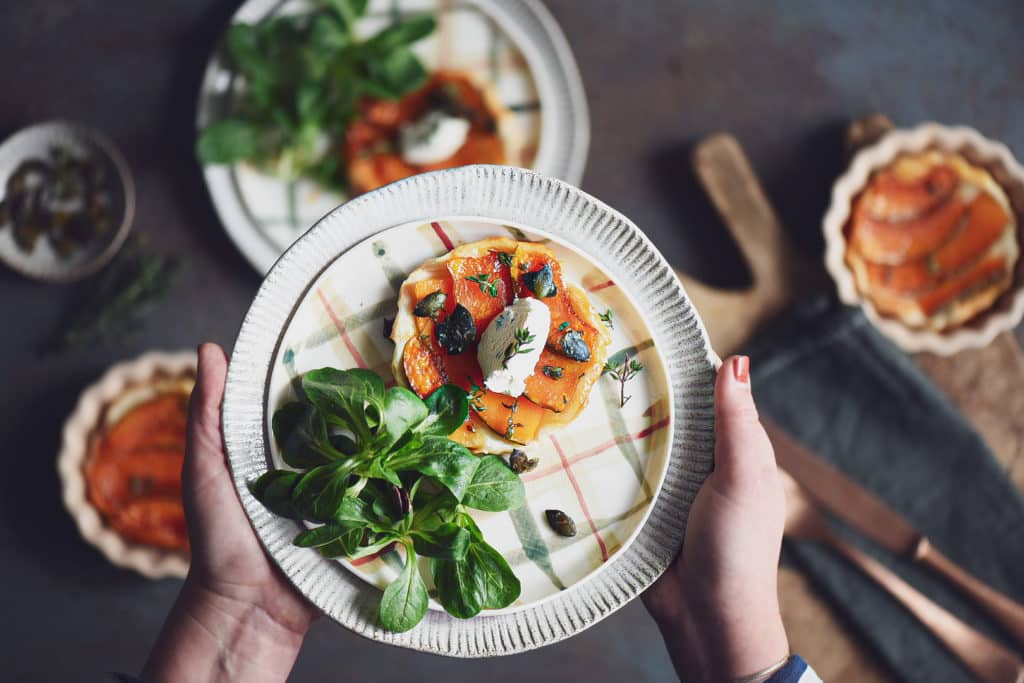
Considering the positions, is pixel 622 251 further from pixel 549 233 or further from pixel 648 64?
pixel 648 64

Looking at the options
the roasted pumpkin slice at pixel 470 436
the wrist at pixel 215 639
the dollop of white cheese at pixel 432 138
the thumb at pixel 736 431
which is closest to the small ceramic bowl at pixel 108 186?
the dollop of white cheese at pixel 432 138

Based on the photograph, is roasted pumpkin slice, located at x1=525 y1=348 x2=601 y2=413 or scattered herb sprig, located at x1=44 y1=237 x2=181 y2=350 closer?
roasted pumpkin slice, located at x1=525 y1=348 x2=601 y2=413

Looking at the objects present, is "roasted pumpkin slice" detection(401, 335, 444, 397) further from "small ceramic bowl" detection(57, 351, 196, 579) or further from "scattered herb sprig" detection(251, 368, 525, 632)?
"small ceramic bowl" detection(57, 351, 196, 579)

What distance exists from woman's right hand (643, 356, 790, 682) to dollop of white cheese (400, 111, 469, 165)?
1607mm

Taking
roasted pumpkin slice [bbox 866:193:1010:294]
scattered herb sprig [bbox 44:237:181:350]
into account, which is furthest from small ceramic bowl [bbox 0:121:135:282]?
roasted pumpkin slice [bbox 866:193:1010:294]

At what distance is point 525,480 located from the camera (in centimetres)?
230

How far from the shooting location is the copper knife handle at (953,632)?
3330 millimetres

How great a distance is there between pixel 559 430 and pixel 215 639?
4.37 ft

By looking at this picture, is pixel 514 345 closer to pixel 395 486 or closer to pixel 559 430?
pixel 559 430

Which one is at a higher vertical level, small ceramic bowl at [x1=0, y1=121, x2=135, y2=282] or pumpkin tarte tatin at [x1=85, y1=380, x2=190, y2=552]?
small ceramic bowl at [x1=0, y1=121, x2=135, y2=282]

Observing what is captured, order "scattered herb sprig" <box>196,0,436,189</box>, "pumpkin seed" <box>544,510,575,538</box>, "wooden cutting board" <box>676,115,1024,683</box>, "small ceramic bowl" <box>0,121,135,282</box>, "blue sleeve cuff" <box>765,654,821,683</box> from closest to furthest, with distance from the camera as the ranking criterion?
"pumpkin seed" <box>544,510,575,538</box> → "blue sleeve cuff" <box>765,654,821,683</box> → "scattered herb sprig" <box>196,0,436,189</box> → "small ceramic bowl" <box>0,121,135,282</box> → "wooden cutting board" <box>676,115,1024,683</box>

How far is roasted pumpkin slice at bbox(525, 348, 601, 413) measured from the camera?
2.19 m

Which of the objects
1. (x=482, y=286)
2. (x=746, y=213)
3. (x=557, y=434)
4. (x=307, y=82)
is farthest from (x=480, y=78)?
(x=557, y=434)

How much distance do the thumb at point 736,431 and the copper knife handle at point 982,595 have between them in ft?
5.27
